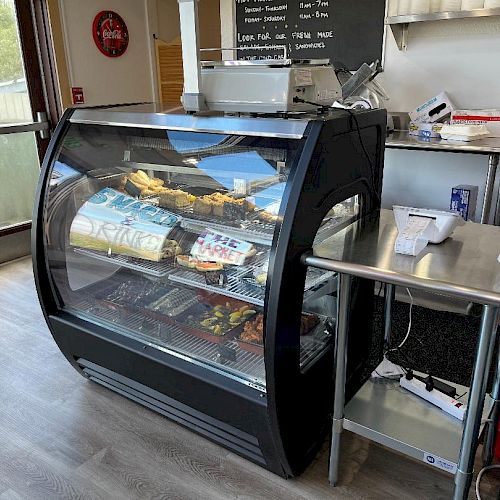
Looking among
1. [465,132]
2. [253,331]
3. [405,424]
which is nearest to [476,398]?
[405,424]

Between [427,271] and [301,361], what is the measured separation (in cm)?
57

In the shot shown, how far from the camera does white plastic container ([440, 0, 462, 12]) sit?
2.90m

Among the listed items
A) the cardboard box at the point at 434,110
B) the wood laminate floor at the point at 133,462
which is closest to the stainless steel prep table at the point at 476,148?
the cardboard box at the point at 434,110

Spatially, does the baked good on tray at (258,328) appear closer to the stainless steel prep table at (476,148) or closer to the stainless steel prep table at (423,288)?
the stainless steel prep table at (423,288)

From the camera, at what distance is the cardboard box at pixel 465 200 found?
2.82 metres

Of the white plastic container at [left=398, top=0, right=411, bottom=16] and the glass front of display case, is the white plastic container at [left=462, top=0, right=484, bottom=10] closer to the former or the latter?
the white plastic container at [left=398, top=0, right=411, bottom=16]

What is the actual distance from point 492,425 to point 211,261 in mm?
1130

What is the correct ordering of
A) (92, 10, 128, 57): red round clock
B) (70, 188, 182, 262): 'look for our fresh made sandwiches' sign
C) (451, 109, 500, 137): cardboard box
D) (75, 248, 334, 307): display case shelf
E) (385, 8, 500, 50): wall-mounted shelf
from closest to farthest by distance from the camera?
1. (75, 248, 334, 307): display case shelf
2. (70, 188, 182, 262): 'look for our fresh made sandwiches' sign
3. (385, 8, 500, 50): wall-mounted shelf
4. (451, 109, 500, 137): cardboard box
5. (92, 10, 128, 57): red round clock

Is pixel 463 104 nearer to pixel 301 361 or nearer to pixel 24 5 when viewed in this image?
pixel 301 361

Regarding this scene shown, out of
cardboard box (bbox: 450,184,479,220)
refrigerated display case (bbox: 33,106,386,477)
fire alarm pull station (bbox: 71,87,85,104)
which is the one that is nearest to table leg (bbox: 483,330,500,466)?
refrigerated display case (bbox: 33,106,386,477)

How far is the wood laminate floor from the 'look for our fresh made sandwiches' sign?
703 mm

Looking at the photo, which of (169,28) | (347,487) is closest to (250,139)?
(347,487)

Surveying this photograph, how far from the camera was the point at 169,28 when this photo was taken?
4.74 m

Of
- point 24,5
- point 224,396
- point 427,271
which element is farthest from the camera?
point 24,5
